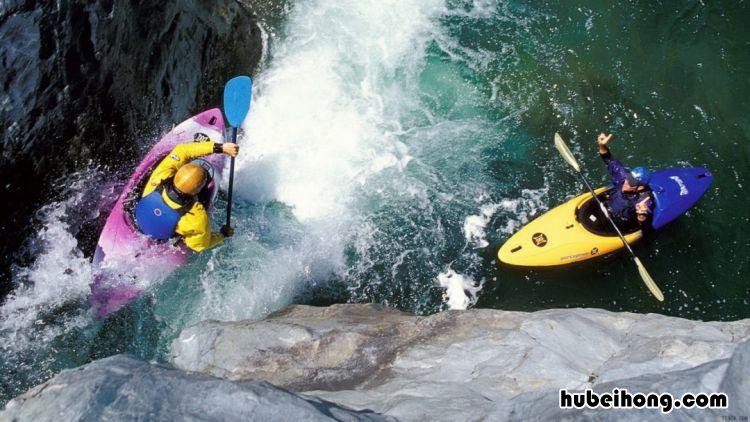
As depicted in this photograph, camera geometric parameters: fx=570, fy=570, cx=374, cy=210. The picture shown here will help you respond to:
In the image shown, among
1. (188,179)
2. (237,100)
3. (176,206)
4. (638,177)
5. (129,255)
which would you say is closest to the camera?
(188,179)

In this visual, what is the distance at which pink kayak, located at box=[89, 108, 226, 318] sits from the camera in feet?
18.5

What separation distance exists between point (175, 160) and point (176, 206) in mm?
734

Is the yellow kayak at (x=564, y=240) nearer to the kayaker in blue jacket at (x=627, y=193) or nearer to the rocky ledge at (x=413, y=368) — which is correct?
the kayaker in blue jacket at (x=627, y=193)

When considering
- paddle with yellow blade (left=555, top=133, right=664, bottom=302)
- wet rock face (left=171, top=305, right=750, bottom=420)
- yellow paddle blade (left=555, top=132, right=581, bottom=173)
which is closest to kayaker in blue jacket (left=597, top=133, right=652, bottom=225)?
paddle with yellow blade (left=555, top=133, right=664, bottom=302)

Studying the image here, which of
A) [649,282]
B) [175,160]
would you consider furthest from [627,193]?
[175,160]

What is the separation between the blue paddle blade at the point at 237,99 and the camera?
684 cm

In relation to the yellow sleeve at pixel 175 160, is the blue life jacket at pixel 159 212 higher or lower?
lower

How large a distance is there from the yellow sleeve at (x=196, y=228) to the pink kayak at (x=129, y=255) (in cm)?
43

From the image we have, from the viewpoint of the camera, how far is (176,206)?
17.1 ft

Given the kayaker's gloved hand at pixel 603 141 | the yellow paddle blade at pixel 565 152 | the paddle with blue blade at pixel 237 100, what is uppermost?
the paddle with blue blade at pixel 237 100

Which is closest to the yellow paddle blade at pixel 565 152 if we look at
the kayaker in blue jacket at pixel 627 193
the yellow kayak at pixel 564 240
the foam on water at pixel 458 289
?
the kayaker in blue jacket at pixel 627 193

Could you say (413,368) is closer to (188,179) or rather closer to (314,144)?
(188,179)

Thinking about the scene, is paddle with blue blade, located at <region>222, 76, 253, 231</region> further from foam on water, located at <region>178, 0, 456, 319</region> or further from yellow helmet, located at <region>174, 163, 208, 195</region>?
yellow helmet, located at <region>174, 163, 208, 195</region>

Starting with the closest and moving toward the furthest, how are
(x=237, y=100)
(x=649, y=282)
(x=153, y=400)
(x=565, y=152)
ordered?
(x=153, y=400), (x=649, y=282), (x=565, y=152), (x=237, y=100)
